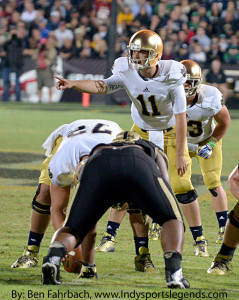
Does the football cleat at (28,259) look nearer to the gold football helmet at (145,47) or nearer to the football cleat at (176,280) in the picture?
the football cleat at (176,280)

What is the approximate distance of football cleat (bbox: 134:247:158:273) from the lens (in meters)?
5.25

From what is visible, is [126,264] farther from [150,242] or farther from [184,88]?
[184,88]

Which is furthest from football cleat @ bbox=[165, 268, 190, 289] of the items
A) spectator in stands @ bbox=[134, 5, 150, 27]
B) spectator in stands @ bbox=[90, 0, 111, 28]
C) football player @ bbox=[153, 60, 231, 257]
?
spectator in stands @ bbox=[90, 0, 111, 28]

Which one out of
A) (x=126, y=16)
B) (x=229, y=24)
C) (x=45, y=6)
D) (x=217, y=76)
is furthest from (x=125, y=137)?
(x=45, y=6)

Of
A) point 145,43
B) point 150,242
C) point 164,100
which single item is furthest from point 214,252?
point 145,43

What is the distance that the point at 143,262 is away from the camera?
527cm

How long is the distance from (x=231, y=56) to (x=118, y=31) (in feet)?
12.2

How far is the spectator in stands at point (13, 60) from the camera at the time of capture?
21.3 m

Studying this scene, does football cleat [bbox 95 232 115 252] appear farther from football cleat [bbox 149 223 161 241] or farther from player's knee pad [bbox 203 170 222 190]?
player's knee pad [bbox 203 170 222 190]

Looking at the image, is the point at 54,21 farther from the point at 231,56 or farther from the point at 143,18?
the point at 231,56

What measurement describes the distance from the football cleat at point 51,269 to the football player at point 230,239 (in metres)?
1.26

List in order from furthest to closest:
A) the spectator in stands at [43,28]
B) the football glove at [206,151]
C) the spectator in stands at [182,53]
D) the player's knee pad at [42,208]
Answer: the spectator in stands at [43,28]
the spectator in stands at [182,53]
the football glove at [206,151]
the player's knee pad at [42,208]

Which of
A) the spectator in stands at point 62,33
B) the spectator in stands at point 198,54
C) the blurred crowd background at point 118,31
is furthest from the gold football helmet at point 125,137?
the spectator in stands at point 62,33

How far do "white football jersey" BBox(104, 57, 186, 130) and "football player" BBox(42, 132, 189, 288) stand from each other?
149 cm
